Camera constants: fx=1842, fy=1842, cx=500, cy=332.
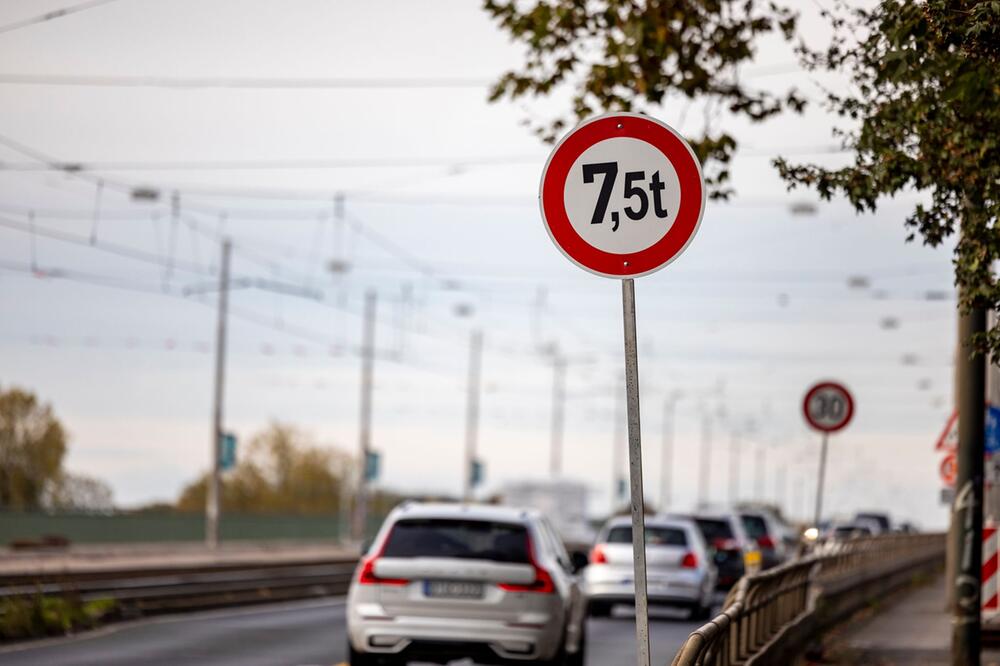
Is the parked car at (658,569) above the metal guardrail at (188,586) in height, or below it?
above

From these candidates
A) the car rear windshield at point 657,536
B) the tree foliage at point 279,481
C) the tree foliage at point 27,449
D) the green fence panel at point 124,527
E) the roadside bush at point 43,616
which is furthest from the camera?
the tree foliage at point 279,481

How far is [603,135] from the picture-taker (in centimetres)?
796

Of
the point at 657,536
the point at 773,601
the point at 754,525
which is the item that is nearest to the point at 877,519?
the point at 754,525

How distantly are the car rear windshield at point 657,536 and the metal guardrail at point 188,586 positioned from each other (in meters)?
5.68

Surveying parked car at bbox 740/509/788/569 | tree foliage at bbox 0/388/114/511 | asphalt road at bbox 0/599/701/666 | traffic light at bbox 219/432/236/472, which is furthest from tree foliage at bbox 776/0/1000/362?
A: tree foliage at bbox 0/388/114/511

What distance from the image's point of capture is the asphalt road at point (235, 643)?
1755 cm

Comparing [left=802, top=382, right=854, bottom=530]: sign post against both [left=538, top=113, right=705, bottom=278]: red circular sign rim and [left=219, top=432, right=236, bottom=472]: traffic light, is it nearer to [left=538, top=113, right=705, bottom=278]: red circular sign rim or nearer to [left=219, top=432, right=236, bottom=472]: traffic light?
[left=538, top=113, right=705, bottom=278]: red circular sign rim

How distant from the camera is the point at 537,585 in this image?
595 inches

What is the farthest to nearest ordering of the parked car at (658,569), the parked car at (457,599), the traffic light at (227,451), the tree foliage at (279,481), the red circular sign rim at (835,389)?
1. the tree foliage at (279,481)
2. the traffic light at (227,451)
3. the parked car at (658,569)
4. the red circular sign rim at (835,389)
5. the parked car at (457,599)

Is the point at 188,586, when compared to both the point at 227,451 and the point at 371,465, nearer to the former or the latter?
the point at 227,451

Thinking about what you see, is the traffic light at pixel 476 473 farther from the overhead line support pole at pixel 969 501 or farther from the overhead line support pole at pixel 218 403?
the overhead line support pole at pixel 969 501

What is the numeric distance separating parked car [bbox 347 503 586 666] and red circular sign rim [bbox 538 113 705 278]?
748 centimetres

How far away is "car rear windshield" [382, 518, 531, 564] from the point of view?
50.0ft

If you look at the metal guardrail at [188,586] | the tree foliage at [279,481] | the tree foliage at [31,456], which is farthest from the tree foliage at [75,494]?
the metal guardrail at [188,586]
